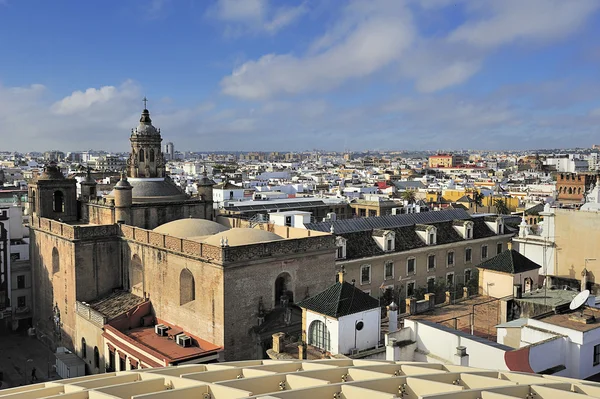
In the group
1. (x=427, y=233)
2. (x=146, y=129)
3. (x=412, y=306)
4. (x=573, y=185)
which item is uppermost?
(x=146, y=129)

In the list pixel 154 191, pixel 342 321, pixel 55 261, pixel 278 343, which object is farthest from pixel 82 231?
pixel 342 321

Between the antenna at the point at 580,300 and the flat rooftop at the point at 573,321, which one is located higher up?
the antenna at the point at 580,300

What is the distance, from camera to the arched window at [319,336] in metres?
25.7

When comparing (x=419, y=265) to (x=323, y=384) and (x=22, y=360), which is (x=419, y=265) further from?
(x=323, y=384)

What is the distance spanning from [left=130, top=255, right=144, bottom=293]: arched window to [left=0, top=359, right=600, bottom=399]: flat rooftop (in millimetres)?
17963

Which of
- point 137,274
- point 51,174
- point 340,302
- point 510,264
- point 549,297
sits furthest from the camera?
point 51,174

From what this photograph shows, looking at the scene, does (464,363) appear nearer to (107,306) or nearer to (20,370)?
(107,306)

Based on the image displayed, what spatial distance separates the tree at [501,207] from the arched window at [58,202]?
6082 cm

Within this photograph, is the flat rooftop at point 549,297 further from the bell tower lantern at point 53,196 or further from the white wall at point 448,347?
the bell tower lantern at point 53,196

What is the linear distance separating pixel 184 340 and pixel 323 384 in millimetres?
16583

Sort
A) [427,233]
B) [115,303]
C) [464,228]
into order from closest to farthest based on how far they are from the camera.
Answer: [115,303] → [427,233] → [464,228]

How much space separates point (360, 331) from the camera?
25859 millimetres

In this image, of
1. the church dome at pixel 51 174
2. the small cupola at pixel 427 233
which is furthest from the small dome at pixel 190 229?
the small cupola at pixel 427 233

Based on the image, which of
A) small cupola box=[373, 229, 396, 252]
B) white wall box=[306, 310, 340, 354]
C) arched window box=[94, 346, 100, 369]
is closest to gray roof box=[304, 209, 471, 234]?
small cupola box=[373, 229, 396, 252]
